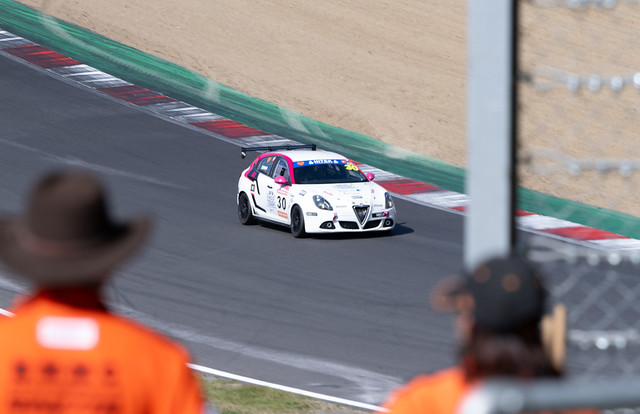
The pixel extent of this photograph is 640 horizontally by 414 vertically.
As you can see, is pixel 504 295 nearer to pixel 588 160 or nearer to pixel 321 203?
pixel 588 160

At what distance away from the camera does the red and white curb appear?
1902 cm

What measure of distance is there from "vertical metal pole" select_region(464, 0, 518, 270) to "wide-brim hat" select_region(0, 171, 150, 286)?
124cm

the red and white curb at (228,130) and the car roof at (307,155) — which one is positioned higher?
Answer: the car roof at (307,155)

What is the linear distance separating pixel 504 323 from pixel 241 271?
13.2 metres

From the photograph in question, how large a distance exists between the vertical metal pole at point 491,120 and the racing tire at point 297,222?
13.8m

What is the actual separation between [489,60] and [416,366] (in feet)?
27.3

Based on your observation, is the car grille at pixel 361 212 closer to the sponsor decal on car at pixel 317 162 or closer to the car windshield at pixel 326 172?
the car windshield at pixel 326 172

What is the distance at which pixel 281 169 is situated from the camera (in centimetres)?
1828

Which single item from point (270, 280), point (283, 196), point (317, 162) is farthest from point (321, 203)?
point (270, 280)

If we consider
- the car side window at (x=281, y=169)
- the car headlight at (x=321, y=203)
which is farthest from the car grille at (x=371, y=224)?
the car side window at (x=281, y=169)

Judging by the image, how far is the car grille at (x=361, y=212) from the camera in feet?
56.4

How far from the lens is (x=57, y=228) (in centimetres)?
272

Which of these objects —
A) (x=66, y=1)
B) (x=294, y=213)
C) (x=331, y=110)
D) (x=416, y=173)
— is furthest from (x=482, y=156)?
(x=66, y=1)

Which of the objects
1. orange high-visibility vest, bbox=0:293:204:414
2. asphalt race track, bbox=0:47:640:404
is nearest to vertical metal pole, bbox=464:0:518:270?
orange high-visibility vest, bbox=0:293:204:414
